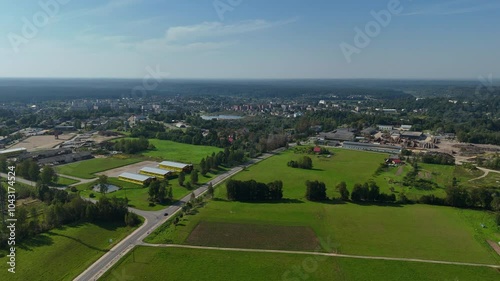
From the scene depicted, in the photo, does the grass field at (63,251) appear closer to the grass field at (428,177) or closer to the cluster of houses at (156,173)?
the cluster of houses at (156,173)

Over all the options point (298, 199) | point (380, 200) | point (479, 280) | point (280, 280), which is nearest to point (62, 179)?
point (298, 199)

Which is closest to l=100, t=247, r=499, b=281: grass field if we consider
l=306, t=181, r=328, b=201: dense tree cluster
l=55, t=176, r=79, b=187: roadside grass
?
l=306, t=181, r=328, b=201: dense tree cluster

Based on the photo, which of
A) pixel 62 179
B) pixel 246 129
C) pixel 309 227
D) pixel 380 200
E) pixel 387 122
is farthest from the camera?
pixel 387 122

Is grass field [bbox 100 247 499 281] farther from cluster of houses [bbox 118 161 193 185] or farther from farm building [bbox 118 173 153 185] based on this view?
cluster of houses [bbox 118 161 193 185]

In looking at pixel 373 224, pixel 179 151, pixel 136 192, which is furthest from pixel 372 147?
pixel 136 192

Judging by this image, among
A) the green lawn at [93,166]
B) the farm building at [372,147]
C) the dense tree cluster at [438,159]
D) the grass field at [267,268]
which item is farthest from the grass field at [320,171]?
the green lawn at [93,166]

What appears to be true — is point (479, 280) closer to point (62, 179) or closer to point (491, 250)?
point (491, 250)
